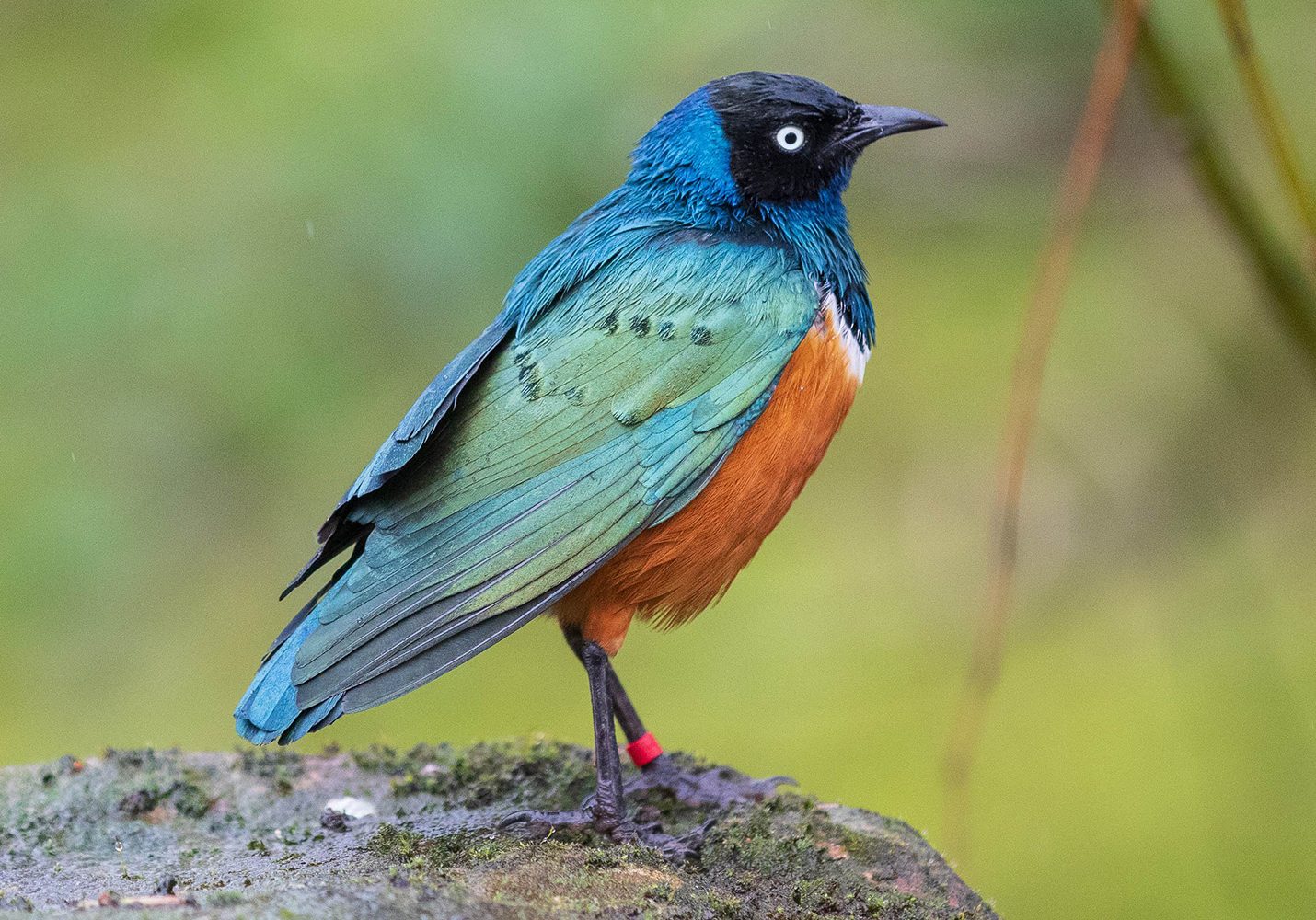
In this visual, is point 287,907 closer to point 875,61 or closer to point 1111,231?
point 875,61

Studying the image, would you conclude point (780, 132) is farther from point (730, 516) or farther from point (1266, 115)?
point (1266, 115)

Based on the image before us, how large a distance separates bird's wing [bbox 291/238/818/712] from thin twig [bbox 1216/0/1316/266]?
1.21 m

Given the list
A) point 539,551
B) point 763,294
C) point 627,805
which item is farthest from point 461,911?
point 763,294

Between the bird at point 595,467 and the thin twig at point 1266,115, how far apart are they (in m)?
1.20

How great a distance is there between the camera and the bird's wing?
362 cm

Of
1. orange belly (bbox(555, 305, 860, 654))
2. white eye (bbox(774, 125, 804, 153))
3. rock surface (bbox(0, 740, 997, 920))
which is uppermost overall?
white eye (bbox(774, 125, 804, 153))

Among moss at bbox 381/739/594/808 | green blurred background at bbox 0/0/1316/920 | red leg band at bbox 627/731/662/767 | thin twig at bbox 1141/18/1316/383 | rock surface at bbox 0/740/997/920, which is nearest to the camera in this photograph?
rock surface at bbox 0/740/997/920

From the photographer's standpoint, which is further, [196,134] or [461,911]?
[196,134]

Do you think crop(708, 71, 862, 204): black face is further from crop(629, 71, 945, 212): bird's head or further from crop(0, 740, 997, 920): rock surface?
crop(0, 740, 997, 920): rock surface

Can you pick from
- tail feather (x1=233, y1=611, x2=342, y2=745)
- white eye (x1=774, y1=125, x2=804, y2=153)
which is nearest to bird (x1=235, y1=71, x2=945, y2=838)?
tail feather (x1=233, y1=611, x2=342, y2=745)

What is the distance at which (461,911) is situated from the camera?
2.95m

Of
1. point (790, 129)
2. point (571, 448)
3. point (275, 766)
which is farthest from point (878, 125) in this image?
point (275, 766)

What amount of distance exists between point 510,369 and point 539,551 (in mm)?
581

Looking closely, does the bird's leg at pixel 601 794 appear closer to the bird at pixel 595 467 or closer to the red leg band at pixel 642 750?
the bird at pixel 595 467
